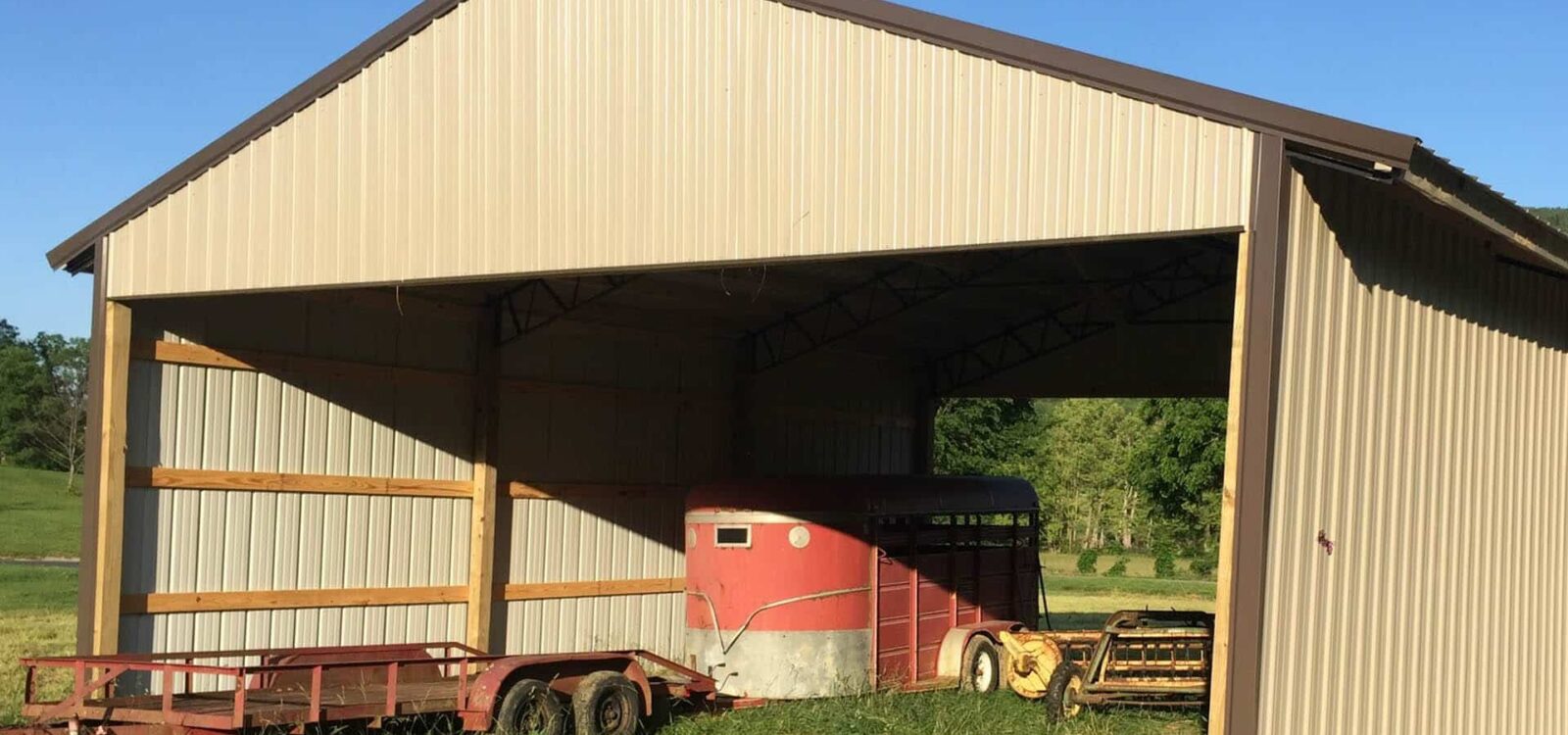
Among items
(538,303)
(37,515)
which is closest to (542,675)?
(538,303)

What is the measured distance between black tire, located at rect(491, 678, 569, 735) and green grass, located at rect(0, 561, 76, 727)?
3760 millimetres

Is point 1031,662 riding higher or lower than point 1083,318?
lower

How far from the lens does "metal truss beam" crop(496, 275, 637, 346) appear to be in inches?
642

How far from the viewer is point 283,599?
14.2m

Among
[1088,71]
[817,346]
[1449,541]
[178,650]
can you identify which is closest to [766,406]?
[817,346]

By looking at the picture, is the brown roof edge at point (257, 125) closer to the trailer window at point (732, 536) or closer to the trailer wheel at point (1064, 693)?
the trailer window at point (732, 536)

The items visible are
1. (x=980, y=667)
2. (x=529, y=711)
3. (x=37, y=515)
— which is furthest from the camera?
(x=37, y=515)

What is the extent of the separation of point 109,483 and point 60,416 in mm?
75859

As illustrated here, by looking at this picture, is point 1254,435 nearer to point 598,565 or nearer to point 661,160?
point 661,160

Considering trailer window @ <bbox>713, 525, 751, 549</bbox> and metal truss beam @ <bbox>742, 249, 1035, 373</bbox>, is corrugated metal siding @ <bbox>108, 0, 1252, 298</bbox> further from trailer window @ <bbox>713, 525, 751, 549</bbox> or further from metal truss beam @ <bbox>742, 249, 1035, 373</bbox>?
metal truss beam @ <bbox>742, 249, 1035, 373</bbox>

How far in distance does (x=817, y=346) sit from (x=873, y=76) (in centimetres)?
942

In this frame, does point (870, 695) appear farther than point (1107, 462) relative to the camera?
No

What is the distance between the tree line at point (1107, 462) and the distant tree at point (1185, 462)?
0.13 ft

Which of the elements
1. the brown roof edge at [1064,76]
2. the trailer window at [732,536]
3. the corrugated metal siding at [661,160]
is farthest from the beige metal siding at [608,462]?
the brown roof edge at [1064,76]
